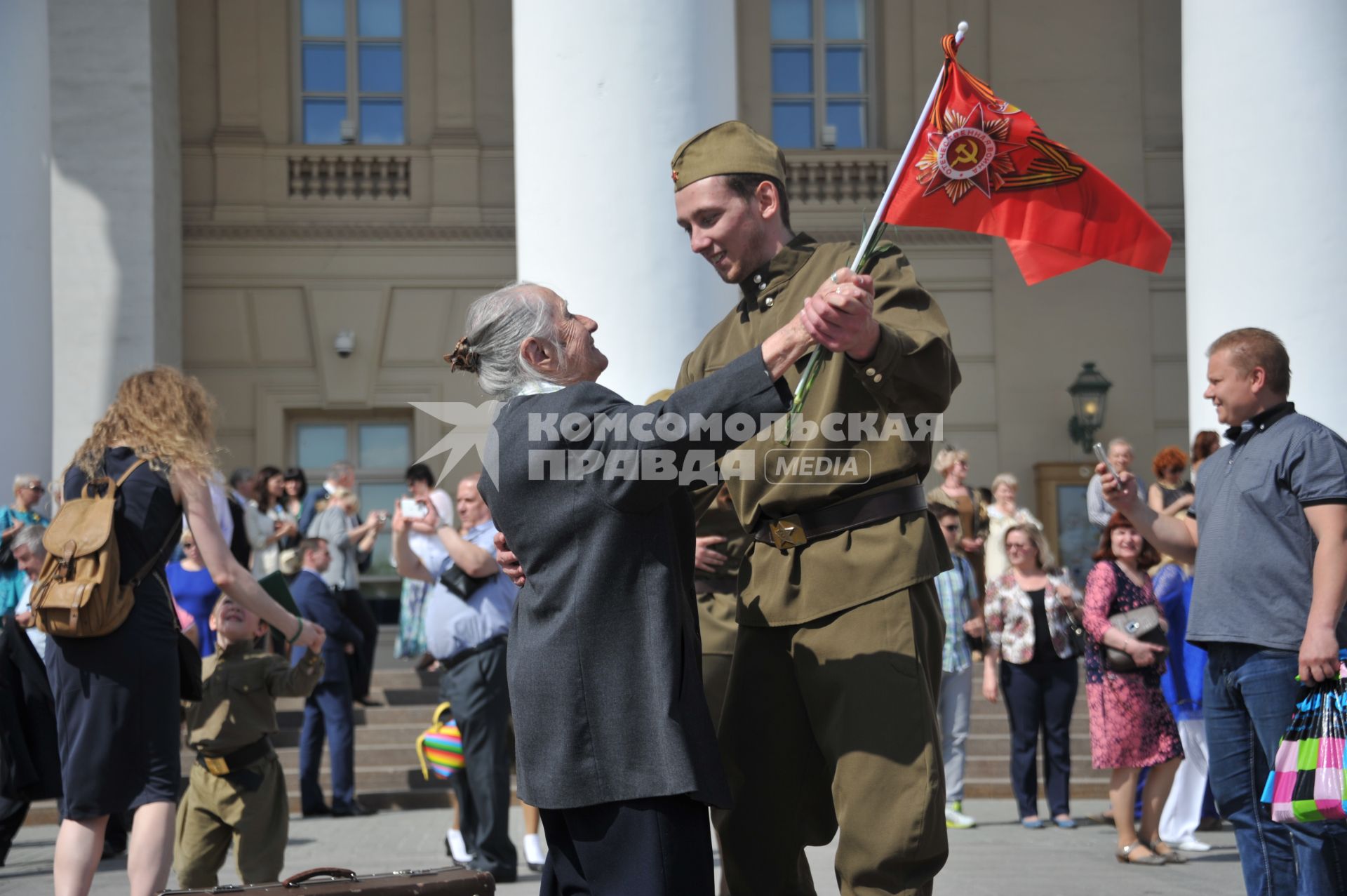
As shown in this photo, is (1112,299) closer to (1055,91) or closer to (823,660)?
(1055,91)

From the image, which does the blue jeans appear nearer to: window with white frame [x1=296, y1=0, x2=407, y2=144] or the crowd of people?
the crowd of people

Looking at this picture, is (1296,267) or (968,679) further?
(968,679)

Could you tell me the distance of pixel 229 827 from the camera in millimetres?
5758

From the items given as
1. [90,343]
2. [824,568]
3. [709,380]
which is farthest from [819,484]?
[90,343]

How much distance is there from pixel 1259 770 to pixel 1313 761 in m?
0.40

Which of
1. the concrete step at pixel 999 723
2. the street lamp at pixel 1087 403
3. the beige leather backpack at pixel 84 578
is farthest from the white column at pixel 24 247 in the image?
the street lamp at pixel 1087 403

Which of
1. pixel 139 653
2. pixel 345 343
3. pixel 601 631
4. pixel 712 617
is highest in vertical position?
pixel 345 343

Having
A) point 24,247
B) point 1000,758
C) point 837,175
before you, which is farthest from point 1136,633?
point 837,175

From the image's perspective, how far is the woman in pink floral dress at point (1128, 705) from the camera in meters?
7.76

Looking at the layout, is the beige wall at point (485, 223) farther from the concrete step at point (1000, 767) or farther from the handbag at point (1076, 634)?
the handbag at point (1076, 634)

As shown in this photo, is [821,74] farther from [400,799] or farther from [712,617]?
[712,617]

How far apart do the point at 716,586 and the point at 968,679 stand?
16.4 ft

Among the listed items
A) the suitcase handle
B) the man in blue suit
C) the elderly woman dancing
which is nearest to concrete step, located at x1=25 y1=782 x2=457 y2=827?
the man in blue suit

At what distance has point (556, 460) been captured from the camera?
3062mm
